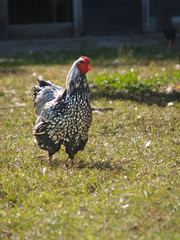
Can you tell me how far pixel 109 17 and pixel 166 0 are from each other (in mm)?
2687

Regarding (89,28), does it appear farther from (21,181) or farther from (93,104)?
(21,181)

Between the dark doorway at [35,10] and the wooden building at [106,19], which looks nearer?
the wooden building at [106,19]

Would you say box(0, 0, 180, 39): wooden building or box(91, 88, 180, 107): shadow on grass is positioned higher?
box(0, 0, 180, 39): wooden building

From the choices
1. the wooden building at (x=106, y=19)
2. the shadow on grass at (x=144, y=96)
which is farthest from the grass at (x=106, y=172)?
the wooden building at (x=106, y=19)

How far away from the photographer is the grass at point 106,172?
8.63ft

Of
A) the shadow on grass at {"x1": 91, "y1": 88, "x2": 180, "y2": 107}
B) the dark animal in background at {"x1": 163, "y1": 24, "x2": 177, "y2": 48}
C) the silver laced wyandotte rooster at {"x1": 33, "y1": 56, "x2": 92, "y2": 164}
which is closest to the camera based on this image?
the silver laced wyandotte rooster at {"x1": 33, "y1": 56, "x2": 92, "y2": 164}

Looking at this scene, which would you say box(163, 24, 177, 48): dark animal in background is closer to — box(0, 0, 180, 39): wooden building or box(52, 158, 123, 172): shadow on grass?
box(0, 0, 180, 39): wooden building

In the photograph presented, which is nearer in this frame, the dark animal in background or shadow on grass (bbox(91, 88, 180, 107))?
shadow on grass (bbox(91, 88, 180, 107))

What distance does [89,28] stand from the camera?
1405 cm

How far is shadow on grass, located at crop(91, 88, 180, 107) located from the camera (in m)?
5.94

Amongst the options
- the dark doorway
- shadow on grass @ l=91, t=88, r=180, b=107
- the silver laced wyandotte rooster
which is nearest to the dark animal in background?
shadow on grass @ l=91, t=88, r=180, b=107

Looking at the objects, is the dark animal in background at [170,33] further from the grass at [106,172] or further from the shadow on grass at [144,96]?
the shadow on grass at [144,96]

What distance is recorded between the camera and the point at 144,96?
630 cm

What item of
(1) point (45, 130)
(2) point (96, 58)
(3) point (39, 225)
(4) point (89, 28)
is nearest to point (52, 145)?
(1) point (45, 130)
